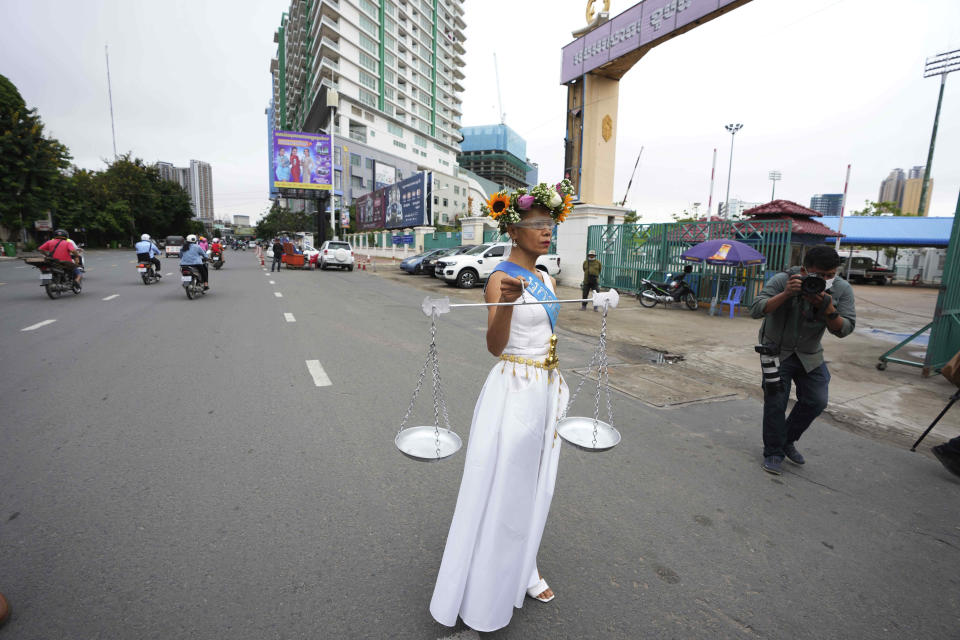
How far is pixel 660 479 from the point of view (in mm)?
3359

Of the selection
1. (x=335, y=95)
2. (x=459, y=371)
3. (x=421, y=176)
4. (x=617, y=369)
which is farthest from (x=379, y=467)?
(x=335, y=95)

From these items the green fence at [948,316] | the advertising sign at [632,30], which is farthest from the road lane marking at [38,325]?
the advertising sign at [632,30]

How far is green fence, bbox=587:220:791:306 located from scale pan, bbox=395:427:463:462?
1229 cm

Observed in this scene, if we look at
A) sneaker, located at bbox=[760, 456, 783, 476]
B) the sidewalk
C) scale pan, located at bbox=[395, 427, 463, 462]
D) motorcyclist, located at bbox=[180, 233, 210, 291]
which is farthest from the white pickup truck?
scale pan, located at bbox=[395, 427, 463, 462]

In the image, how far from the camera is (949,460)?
11.5ft

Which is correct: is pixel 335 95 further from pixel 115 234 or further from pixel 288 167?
pixel 115 234

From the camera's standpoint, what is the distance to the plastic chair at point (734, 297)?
39.6 feet

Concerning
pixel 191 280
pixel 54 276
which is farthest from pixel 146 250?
pixel 191 280

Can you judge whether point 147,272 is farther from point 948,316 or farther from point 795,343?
point 948,316

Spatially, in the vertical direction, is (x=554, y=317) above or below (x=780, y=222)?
below

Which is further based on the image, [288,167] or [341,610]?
[288,167]

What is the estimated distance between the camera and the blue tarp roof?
91.5 feet

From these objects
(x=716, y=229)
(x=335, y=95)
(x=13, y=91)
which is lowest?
(x=716, y=229)

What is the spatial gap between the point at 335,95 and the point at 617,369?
58521 mm
